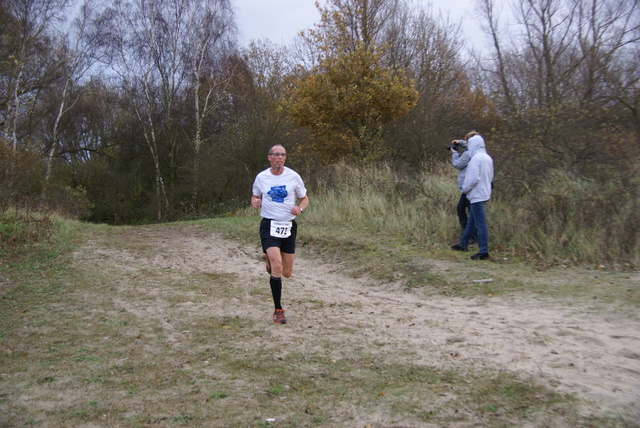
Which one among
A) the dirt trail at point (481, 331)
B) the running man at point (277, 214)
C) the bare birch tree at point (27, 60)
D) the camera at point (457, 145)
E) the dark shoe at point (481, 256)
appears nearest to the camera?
the dirt trail at point (481, 331)

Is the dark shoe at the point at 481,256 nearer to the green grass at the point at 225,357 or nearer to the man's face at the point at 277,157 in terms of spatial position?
the green grass at the point at 225,357

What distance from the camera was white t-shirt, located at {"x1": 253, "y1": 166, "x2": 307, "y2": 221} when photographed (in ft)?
19.5

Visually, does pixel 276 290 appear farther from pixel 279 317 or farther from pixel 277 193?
pixel 277 193

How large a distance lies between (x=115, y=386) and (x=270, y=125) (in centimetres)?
2086

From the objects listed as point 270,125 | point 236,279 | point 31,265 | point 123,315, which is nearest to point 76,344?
point 123,315

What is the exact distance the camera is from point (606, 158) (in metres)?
9.64

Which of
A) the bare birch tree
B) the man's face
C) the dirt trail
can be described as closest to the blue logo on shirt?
the man's face

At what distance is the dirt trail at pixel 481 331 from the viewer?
3.92 metres

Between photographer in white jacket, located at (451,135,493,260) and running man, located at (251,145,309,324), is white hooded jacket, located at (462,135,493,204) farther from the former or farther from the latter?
running man, located at (251,145,309,324)

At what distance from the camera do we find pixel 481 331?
5180 millimetres

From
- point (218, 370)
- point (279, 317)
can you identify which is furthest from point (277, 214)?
point (218, 370)

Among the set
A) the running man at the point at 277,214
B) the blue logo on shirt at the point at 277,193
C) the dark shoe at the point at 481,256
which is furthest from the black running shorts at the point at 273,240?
the dark shoe at the point at 481,256

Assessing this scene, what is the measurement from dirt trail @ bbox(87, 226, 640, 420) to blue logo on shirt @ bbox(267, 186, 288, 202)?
1.42 metres

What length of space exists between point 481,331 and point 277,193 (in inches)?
107
